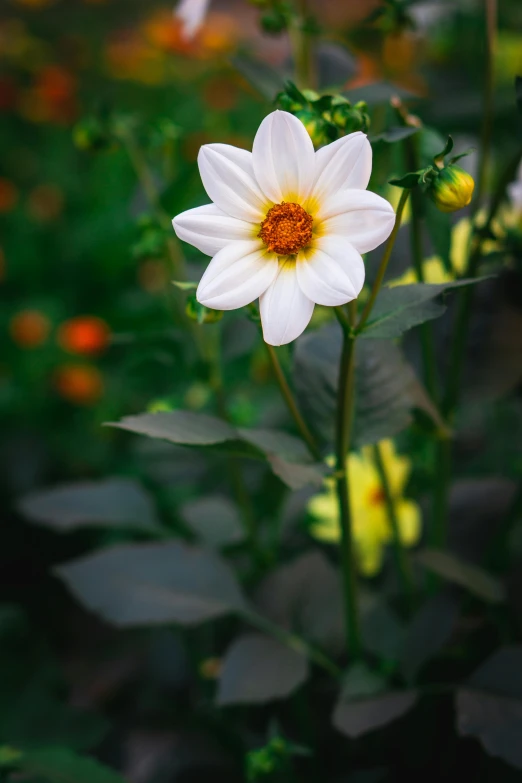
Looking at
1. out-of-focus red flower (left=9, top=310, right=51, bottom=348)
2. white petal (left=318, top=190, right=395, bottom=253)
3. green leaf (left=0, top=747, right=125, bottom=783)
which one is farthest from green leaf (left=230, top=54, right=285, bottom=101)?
out-of-focus red flower (left=9, top=310, right=51, bottom=348)

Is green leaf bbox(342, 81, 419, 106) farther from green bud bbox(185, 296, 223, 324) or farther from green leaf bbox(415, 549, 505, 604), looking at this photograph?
green leaf bbox(415, 549, 505, 604)

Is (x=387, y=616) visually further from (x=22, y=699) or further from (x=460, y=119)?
(x=460, y=119)

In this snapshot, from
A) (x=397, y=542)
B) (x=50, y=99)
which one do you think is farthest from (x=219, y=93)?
(x=397, y=542)

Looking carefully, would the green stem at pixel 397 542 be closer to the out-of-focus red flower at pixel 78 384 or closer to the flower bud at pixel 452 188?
the flower bud at pixel 452 188

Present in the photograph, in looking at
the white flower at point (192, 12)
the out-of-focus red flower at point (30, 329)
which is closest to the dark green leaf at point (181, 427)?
the white flower at point (192, 12)

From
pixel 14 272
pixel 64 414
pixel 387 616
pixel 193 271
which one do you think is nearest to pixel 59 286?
pixel 14 272

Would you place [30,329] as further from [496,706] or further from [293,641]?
[496,706]
